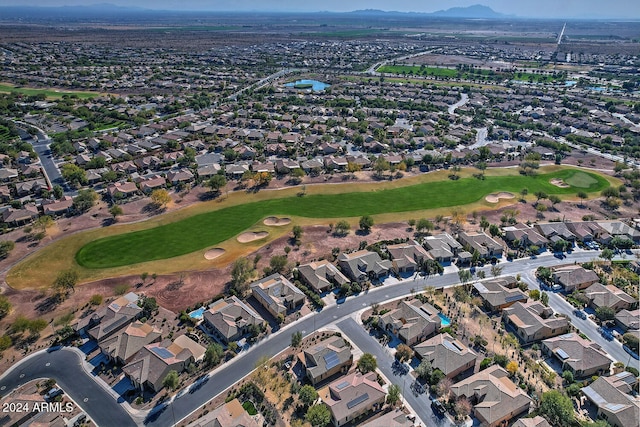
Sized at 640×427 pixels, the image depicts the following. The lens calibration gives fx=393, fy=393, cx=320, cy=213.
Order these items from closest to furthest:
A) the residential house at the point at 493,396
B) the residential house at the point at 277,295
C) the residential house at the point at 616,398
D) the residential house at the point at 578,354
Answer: the residential house at the point at 616,398 < the residential house at the point at 493,396 < the residential house at the point at 578,354 < the residential house at the point at 277,295

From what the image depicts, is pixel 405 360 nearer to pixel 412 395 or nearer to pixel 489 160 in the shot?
pixel 412 395

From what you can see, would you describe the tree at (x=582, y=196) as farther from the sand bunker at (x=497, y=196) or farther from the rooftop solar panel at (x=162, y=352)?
the rooftop solar panel at (x=162, y=352)

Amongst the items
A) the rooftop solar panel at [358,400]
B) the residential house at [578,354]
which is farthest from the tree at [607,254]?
the rooftop solar panel at [358,400]

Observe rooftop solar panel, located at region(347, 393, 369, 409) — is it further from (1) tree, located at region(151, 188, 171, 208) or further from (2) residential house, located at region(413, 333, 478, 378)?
(1) tree, located at region(151, 188, 171, 208)

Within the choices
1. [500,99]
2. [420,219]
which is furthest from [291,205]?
[500,99]

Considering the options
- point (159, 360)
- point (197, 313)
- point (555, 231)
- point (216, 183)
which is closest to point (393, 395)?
point (159, 360)
